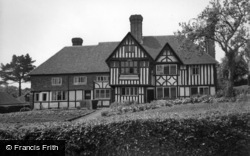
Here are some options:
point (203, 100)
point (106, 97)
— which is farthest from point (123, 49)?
point (203, 100)

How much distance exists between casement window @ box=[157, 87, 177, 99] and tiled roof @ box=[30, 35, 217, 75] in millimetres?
3891

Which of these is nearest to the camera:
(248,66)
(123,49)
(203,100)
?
(203,100)

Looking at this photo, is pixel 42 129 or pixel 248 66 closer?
pixel 42 129

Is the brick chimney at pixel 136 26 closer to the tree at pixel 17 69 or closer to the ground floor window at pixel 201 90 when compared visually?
the ground floor window at pixel 201 90

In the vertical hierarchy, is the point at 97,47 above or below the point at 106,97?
above

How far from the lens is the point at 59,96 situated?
104 feet

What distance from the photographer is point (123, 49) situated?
2780 centimetres

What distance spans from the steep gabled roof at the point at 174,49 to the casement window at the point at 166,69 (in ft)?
5.79

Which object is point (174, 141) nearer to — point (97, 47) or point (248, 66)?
point (97, 47)

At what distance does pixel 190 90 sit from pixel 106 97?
34.9ft

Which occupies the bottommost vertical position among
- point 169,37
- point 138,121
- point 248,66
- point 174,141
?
point 174,141

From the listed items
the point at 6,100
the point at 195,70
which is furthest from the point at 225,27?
the point at 6,100

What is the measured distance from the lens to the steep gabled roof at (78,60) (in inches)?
1243

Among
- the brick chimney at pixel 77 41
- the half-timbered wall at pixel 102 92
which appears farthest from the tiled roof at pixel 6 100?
the half-timbered wall at pixel 102 92
